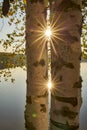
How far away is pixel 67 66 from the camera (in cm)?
288

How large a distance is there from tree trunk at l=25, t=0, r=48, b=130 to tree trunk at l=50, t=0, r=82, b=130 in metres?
1.02

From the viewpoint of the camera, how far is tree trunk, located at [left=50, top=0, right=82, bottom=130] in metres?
2.87

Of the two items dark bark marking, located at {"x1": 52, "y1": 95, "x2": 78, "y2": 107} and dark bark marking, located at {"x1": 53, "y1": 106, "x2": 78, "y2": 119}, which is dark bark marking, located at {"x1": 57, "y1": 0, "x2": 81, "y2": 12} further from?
dark bark marking, located at {"x1": 53, "y1": 106, "x2": 78, "y2": 119}

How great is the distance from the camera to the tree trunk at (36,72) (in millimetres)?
3973

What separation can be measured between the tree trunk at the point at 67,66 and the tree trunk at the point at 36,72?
102 cm

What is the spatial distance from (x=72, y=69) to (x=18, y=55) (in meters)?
9.38

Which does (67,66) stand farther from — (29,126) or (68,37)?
(29,126)

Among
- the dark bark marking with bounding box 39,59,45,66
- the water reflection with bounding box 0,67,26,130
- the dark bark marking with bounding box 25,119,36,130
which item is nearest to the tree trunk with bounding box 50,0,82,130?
the dark bark marking with bounding box 39,59,45,66

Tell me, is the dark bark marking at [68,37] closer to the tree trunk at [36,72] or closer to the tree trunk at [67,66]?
the tree trunk at [67,66]

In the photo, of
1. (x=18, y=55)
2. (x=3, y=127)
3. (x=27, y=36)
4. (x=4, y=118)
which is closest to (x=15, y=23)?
(x=18, y=55)

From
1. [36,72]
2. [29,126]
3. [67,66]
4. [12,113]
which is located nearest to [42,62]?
[36,72]

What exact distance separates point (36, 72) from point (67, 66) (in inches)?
45.1

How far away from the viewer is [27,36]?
13.6ft

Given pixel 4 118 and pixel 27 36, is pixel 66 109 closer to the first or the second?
pixel 27 36
